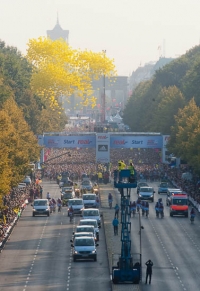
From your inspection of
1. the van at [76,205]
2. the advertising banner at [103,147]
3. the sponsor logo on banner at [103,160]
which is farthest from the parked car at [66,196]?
the advertising banner at [103,147]

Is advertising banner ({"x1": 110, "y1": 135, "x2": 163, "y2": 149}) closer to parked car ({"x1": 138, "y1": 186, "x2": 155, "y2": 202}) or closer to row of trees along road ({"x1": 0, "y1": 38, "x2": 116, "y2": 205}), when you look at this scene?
row of trees along road ({"x1": 0, "y1": 38, "x2": 116, "y2": 205})

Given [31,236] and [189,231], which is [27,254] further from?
[189,231]

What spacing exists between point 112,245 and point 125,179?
9.72 metres

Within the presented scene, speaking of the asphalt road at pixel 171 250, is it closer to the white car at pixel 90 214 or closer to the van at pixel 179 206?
the van at pixel 179 206

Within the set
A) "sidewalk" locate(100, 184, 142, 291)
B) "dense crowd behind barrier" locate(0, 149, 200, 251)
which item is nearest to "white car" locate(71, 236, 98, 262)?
"sidewalk" locate(100, 184, 142, 291)

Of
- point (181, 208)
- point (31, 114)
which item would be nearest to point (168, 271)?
point (181, 208)

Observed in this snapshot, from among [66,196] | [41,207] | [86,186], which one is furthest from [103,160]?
[41,207]

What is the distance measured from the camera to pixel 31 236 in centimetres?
7056

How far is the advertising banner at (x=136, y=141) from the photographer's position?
436 feet

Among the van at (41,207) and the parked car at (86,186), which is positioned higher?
the parked car at (86,186)

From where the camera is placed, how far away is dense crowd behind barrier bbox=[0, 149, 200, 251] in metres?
78.7

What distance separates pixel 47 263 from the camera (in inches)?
2303

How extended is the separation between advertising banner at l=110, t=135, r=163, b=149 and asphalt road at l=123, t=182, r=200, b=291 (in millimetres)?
45934

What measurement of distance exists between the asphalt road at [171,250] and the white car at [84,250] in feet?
9.31
